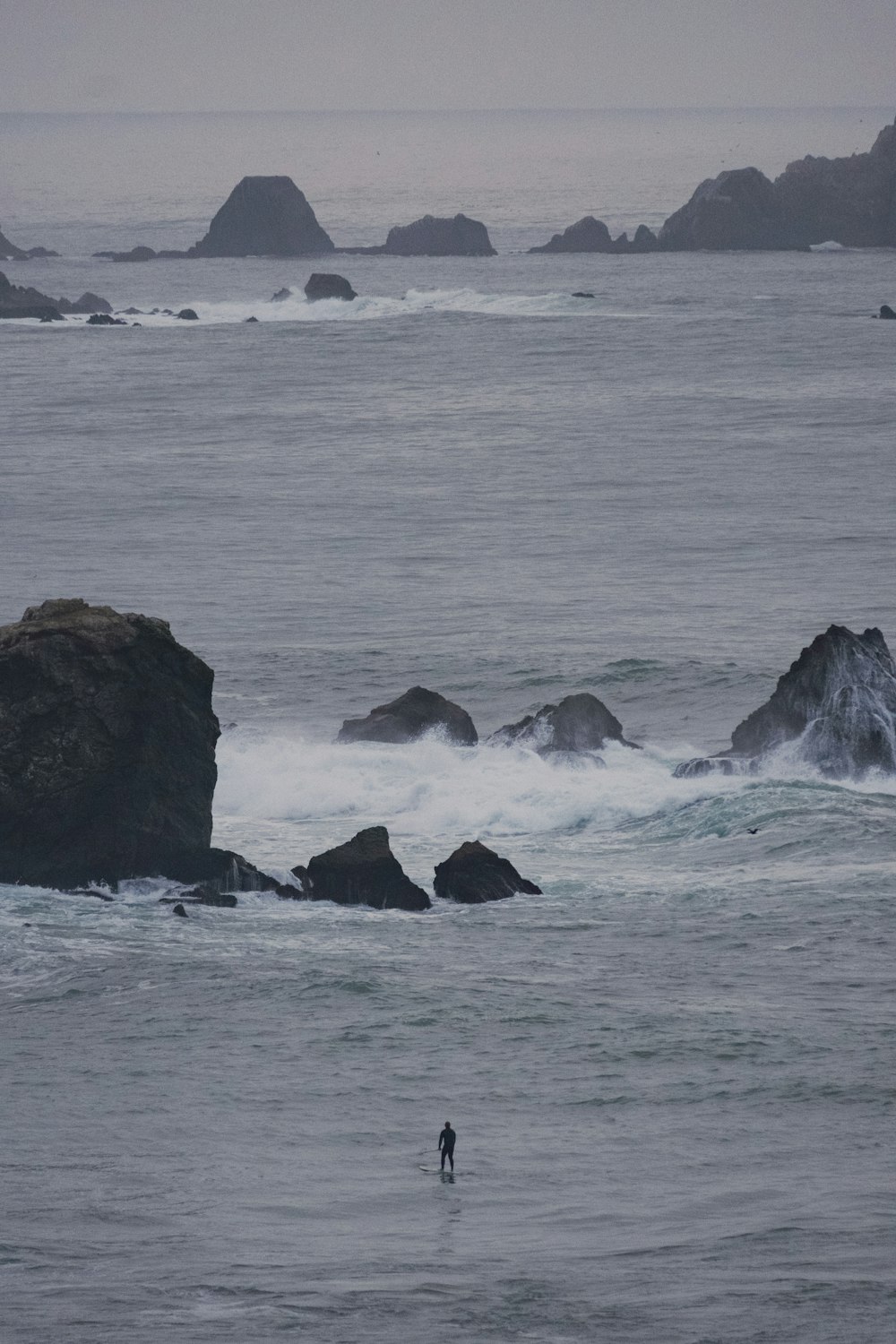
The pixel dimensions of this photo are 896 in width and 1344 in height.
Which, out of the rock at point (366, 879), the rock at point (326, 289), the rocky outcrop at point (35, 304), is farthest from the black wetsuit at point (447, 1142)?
the rock at point (326, 289)

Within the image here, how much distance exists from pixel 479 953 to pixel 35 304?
12644 centimetres

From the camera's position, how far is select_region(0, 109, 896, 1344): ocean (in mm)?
25891

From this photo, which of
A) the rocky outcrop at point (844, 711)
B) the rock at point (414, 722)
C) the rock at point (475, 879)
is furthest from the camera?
the rock at point (414, 722)

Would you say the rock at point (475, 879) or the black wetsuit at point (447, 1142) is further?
the rock at point (475, 879)

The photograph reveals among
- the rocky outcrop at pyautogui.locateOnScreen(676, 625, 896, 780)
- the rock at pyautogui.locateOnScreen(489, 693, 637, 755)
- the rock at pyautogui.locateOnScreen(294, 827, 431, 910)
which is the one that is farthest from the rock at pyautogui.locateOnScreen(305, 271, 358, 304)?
the rock at pyautogui.locateOnScreen(294, 827, 431, 910)

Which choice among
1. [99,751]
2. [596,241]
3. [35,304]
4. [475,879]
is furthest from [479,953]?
[596,241]

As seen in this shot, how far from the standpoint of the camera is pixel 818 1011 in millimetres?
34219

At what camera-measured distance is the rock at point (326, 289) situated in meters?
156

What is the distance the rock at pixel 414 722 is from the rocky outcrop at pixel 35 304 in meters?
106

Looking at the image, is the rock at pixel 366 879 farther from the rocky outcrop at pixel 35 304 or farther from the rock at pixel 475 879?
the rocky outcrop at pixel 35 304

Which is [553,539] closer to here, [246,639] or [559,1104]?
[246,639]

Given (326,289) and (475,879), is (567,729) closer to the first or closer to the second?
(475,879)

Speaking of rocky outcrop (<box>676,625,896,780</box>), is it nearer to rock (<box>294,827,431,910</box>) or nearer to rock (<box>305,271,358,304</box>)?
rock (<box>294,827,431,910</box>)

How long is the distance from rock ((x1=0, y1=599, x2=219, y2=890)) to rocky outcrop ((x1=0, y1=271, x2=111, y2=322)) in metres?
116
